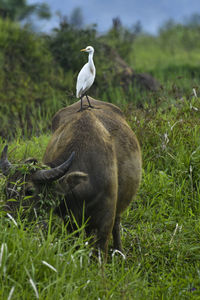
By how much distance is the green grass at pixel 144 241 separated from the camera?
340cm

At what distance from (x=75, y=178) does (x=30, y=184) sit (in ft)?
1.39

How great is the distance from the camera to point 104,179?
168 inches

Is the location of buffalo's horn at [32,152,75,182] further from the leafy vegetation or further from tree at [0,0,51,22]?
tree at [0,0,51,22]

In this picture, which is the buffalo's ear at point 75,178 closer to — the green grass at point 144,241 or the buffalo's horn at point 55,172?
the buffalo's horn at point 55,172

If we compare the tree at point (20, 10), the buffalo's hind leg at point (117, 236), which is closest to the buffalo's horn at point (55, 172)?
the buffalo's hind leg at point (117, 236)

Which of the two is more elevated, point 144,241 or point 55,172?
point 55,172

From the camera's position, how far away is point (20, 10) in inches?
727

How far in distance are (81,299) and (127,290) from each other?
41 cm

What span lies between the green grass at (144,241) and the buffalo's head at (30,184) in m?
0.19

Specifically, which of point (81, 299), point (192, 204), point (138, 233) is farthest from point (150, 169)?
point (81, 299)

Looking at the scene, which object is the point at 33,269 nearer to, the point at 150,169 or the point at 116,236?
the point at 116,236

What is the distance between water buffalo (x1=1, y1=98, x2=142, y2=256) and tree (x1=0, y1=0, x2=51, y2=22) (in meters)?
12.7

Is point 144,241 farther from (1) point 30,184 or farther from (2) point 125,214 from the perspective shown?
(1) point 30,184

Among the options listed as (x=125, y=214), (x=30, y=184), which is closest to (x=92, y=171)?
(x=30, y=184)
